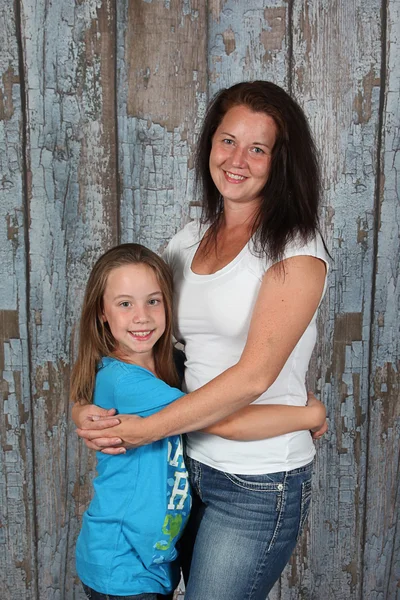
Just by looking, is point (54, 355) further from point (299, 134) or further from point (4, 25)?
point (299, 134)

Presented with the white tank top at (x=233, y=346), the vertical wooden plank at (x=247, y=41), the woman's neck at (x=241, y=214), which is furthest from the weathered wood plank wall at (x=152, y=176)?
the white tank top at (x=233, y=346)

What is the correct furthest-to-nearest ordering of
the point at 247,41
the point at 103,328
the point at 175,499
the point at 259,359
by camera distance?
the point at 247,41 → the point at 103,328 → the point at 175,499 → the point at 259,359

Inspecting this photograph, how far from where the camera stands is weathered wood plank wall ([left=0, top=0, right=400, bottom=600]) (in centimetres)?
198

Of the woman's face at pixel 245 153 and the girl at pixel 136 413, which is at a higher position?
the woman's face at pixel 245 153

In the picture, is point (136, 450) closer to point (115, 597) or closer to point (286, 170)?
point (115, 597)

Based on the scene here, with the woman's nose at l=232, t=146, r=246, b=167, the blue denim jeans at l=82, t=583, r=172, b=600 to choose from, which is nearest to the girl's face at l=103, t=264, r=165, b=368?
the woman's nose at l=232, t=146, r=246, b=167

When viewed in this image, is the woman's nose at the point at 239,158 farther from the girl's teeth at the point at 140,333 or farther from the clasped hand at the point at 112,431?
the clasped hand at the point at 112,431

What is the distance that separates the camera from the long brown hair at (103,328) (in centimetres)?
145

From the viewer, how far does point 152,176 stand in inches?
80.0

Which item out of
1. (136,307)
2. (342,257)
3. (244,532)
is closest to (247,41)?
(342,257)

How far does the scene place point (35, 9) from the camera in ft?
6.46

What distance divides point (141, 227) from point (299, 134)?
29.7 inches

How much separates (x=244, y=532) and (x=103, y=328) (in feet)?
1.52

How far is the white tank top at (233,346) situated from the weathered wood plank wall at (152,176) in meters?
0.65
